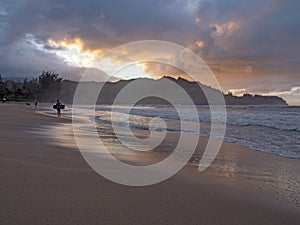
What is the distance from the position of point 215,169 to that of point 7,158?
12.0ft

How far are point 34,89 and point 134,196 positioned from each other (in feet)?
326

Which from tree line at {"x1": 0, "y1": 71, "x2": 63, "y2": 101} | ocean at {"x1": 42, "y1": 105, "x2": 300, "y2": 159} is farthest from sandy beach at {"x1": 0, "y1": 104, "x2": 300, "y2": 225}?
tree line at {"x1": 0, "y1": 71, "x2": 63, "y2": 101}

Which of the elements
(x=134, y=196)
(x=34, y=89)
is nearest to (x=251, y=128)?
(x=134, y=196)

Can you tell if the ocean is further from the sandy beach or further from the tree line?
the tree line

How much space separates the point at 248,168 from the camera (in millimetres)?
5781

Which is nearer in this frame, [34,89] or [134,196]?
[134,196]

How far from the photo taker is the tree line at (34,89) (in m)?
76.9

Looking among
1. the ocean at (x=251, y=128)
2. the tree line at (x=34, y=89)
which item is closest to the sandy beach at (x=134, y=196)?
the ocean at (x=251, y=128)

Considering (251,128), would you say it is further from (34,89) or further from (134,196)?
(34,89)

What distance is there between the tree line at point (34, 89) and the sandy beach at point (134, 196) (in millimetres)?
76501

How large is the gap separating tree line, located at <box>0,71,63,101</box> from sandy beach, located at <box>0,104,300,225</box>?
76.5 metres

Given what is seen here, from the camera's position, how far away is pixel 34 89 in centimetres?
9519

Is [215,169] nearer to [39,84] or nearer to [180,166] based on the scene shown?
[180,166]

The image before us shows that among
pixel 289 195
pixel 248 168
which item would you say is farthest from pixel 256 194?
pixel 248 168
